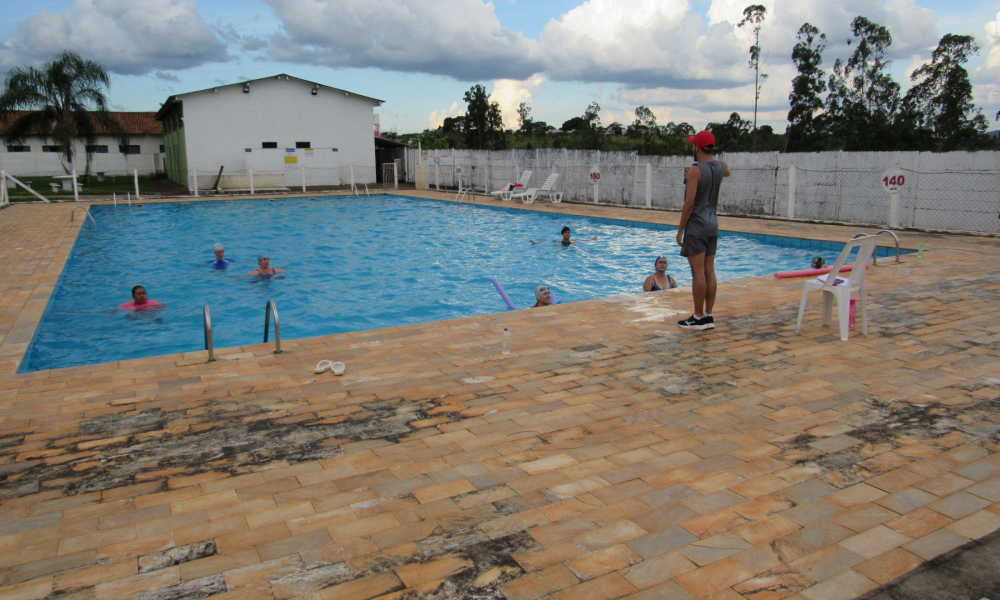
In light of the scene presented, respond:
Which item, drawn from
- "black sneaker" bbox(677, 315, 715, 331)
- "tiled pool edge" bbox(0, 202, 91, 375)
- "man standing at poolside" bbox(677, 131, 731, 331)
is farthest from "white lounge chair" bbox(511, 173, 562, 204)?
"man standing at poolside" bbox(677, 131, 731, 331)

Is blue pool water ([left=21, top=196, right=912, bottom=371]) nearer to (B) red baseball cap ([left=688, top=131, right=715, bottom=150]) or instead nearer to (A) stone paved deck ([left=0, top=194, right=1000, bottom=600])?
(A) stone paved deck ([left=0, top=194, right=1000, bottom=600])

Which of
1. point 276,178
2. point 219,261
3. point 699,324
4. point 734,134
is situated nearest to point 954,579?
point 699,324

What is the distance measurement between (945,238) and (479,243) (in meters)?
9.49

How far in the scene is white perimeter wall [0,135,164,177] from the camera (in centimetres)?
3728

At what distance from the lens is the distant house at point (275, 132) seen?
28.4 meters

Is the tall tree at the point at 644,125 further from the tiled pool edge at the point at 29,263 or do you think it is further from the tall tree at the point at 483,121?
the tiled pool edge at the point at 29,263

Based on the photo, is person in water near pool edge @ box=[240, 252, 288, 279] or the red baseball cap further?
person in water near pool edge @ box=[240, 252, 288, 279]

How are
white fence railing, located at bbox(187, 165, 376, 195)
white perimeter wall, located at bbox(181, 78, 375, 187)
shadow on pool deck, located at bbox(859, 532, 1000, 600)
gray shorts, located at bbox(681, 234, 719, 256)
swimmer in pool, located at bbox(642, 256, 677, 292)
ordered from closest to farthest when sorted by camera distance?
shadow on pool deck, located at bbox(859, 532, 1000, 600) < gray shorts, located at bbox(681, 234, 719, 256) < swimmer in pool, located at bbox(642, 256, 677, 292) < white fence railing, located at bbox(187, 165, 376, 195) < white perimeter wall, located at bbox(181, 78, 375, 187)

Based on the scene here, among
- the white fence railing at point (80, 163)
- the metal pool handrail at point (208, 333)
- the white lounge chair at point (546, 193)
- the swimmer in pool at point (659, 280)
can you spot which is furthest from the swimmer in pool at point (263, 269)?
the white fence railing at point (80, 163)

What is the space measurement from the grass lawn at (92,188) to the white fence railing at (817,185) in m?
18.1

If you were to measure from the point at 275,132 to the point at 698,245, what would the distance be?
28.9 m

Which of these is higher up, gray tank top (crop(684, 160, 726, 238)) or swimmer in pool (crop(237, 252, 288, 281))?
gray tank top (crop(684, 160, 726, 238))

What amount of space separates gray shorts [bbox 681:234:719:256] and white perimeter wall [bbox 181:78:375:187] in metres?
27.7

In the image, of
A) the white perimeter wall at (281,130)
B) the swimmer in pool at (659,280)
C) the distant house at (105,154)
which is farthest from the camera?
the distant house at (105,154)
